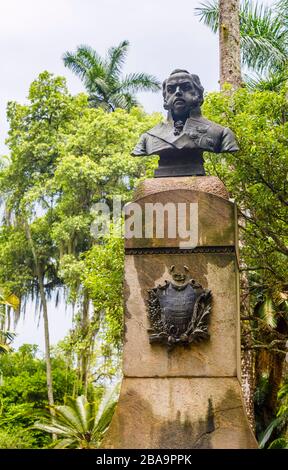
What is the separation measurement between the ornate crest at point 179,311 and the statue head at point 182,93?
1.89 m

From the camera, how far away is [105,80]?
94.2 feet

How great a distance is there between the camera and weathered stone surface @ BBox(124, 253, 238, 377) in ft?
27.7

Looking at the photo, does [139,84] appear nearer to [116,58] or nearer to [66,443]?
[116,58]

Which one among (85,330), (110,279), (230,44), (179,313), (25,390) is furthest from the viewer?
(25,390)

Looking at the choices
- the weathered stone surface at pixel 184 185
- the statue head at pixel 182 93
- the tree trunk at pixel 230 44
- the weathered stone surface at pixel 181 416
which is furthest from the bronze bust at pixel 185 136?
the tree trunk at pixel 230 44

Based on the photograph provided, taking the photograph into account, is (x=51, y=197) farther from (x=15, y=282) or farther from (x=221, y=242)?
(x=221, y=242)

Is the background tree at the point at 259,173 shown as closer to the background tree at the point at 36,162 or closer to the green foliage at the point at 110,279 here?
the green foliage at the point at 110,279

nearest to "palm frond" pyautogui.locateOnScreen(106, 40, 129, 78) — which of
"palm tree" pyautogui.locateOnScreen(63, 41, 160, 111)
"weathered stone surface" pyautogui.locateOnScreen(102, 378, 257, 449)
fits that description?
"palm tree" pyautogui.locateOnScreen(63, 41, 160, 111)

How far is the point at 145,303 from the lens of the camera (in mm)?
8688

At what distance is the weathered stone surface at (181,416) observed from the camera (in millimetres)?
Result: 8180

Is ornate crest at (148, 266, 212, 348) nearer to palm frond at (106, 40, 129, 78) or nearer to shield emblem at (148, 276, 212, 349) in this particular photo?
shield emblem at (148, 276, 212, 349)

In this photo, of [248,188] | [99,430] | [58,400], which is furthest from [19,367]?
[248,188]

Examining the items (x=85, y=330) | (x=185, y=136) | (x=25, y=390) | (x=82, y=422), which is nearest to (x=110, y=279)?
(x=82, y=422)

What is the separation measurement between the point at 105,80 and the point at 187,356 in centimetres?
2123
